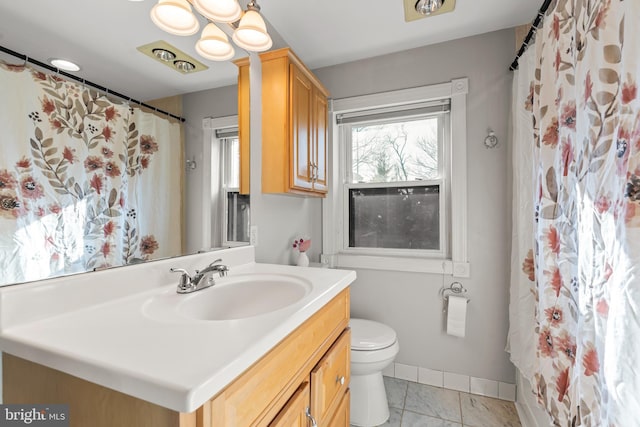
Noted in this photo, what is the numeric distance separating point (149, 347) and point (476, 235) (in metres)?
1.84

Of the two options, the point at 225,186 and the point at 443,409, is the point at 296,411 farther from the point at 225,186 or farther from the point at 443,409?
the point at 443,409

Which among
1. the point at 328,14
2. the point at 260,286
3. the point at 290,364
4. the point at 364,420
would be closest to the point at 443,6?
the point at 328,14

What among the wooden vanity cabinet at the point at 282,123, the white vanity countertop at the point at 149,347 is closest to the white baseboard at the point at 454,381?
the wooden vanity cabinet at the point at 282,123

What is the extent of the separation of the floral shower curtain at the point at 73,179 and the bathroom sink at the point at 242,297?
227 millimetres

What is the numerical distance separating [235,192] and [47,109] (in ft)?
2.35

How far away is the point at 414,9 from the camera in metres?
1.54

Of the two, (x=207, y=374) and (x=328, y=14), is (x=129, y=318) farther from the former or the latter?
(x=328, y=14)

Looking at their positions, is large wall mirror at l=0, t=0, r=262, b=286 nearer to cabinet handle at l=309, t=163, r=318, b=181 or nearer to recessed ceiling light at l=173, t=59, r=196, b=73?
recessed ceiling light at l=173, t=59, r=196, b=73

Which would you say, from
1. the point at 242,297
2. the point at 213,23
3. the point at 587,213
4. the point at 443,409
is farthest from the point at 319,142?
the point at 443,409

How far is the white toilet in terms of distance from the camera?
4.84 feet

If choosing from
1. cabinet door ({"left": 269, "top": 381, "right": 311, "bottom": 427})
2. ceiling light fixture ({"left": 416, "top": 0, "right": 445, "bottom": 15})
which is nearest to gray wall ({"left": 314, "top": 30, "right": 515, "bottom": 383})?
ceiling light fixture ({"left": 416, "top": 0, "right": 445, "bottom": 15})

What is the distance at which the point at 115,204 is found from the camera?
846 millimetres

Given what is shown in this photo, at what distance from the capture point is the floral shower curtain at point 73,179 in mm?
640

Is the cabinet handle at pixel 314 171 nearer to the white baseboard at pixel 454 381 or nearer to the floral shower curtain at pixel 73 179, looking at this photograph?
the floral shower curtain at pixel 73 179
